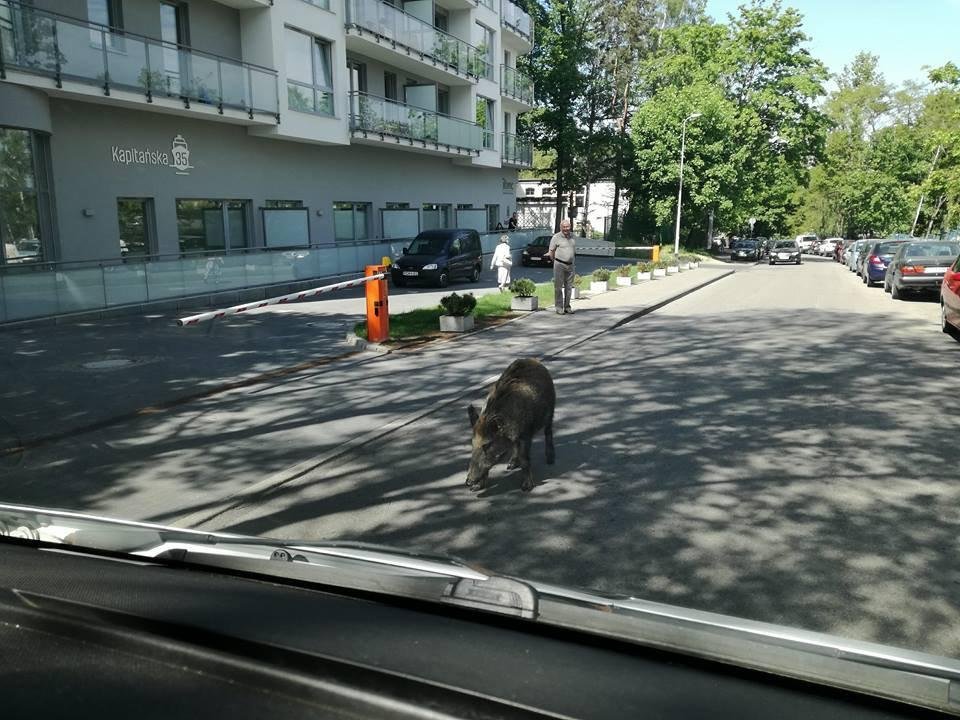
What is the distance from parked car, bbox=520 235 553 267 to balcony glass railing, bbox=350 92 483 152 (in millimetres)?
5531

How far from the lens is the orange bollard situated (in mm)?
12625

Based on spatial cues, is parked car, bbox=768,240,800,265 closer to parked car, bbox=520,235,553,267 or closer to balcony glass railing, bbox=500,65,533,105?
parked car, bbox=520,235,553,267

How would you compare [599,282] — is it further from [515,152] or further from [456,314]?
[515,152]

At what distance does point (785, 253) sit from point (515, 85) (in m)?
19.3

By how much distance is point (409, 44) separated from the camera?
93.4 feet

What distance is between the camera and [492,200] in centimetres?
4075

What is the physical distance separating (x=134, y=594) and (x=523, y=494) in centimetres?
438

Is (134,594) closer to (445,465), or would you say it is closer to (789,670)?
(789,670)

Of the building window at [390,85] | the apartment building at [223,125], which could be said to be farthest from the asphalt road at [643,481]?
the building window at [390,85]

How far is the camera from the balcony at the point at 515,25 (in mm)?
39438

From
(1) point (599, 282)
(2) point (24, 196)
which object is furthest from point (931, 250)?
(2) point (24, 196)

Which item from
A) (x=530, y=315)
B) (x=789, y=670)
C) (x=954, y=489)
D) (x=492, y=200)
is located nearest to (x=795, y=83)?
(x=492, y=200)

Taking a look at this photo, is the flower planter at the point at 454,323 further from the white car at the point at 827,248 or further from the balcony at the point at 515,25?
the white car at the point at 827,248

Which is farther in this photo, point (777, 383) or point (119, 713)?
point (777, 383)
